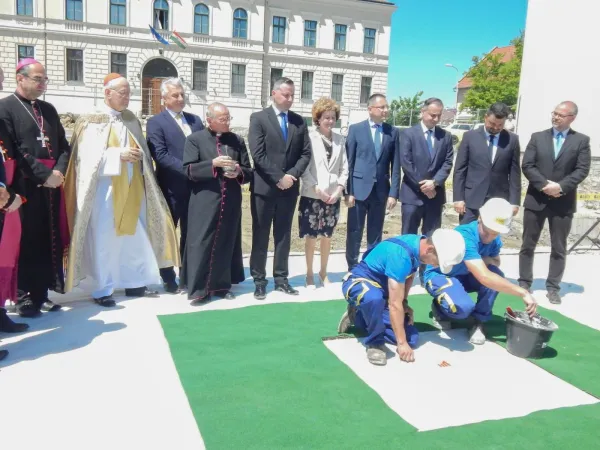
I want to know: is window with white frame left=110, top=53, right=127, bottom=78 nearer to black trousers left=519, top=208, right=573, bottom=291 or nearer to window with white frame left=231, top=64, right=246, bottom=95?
window with white frame left=231, top=64, right=246, bottom=95

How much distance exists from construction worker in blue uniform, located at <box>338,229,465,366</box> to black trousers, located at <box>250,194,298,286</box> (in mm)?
1373

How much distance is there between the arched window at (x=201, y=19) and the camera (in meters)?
32.5

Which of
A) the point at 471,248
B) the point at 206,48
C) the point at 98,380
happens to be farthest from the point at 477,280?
the point at 206,48

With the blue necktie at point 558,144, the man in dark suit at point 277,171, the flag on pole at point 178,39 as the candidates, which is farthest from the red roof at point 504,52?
the man in dark suit at point 277,171

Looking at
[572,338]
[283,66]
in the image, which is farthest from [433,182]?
[283,66]

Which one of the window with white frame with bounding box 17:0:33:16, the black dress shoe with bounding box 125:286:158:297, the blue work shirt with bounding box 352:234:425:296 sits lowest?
the black dress shoe with bounding box 125:286:158:297

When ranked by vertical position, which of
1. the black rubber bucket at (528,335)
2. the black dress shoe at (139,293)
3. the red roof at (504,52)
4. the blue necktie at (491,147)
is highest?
the red roof at (504,52)

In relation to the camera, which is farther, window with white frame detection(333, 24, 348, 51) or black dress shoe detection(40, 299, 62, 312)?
window with white frame detection(333, 24, 348, 51)

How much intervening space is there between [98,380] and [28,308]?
1.40 meters

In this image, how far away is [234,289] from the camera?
529 cm

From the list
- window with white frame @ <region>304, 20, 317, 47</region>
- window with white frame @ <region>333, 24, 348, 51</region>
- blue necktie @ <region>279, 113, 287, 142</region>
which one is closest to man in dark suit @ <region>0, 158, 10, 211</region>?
blue necktie @ <region>279, 113, 287, 142</region>

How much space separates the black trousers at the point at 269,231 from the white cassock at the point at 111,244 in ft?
3.24

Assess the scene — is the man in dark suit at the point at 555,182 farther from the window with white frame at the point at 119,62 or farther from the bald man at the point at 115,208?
the window with white frame at the point at 119,62

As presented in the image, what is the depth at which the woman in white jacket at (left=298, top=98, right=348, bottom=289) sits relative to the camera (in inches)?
204
